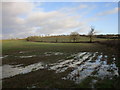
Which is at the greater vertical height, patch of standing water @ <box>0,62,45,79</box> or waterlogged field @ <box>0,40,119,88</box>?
waterlogged field @ <box>0,40,119,88</box>

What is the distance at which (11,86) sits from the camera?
796cm

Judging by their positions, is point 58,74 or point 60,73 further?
point 60,73

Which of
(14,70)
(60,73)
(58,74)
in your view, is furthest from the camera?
Result: (14,70)

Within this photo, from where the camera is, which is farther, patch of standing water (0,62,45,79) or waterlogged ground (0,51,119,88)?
patch of standing water (0,62,45,79)

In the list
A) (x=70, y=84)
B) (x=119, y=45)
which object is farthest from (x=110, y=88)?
(x=119, y=45)

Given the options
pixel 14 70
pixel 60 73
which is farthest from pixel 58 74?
pixel 14 70

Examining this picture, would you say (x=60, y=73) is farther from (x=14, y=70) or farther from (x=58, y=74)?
(x=14, y=70)

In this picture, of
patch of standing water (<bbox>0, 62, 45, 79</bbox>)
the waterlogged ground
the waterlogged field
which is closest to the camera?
the waterlogged field

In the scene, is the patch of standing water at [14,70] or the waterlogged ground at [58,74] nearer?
the waterlogged ground at [58,74]

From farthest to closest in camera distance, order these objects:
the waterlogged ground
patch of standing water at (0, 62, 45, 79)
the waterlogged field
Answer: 1. patch of standing water at (0, 62, 45, 79)
2. the waterlogged ground
3. the waterlogged field

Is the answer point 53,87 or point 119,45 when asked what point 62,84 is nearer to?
point 53,87

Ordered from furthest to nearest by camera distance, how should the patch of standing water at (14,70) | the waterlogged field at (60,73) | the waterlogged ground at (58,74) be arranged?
the patch of standing water at (14,70) → the waterlogged ground at (58,74) → the waterlogged field at (60,73)

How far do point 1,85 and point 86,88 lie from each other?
20.0 feet

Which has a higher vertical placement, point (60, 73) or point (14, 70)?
point (60, 73)
